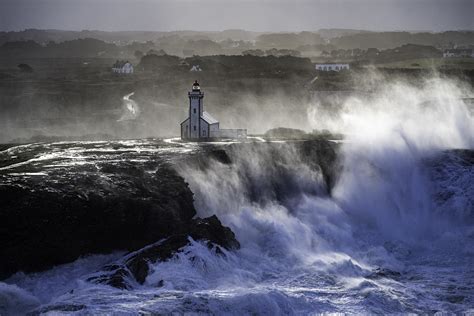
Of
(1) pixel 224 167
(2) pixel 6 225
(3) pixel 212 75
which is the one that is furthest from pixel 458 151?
(3) pixel 212 75

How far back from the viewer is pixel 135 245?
3006 centimetres

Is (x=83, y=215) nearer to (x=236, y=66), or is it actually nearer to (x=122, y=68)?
(x=236, y=66)

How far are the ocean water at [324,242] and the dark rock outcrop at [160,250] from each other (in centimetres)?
49

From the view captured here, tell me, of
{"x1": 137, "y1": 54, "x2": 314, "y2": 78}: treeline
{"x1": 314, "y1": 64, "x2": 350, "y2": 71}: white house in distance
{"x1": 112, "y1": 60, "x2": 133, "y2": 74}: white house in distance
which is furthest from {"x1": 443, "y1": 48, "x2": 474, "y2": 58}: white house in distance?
{"x1": 112, "y1": 60, "x2": 133, "y2": 74}: white house in distance

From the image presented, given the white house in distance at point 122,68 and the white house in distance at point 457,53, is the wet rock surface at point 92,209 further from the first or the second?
the white house in distance at point 457,53

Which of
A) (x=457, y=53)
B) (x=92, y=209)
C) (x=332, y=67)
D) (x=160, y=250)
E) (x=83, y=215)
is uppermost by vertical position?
(x=457, y=53)

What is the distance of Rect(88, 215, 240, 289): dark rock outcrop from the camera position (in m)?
26.8

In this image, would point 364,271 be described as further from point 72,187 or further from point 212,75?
point 212,75

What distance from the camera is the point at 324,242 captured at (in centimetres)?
3347

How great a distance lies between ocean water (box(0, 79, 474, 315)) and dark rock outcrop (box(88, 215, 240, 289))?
1.62 ft

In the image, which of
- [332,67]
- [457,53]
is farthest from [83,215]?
[457,53]

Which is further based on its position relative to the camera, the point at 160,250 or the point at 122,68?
the point at 122,68

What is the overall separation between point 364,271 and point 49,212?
14.8m

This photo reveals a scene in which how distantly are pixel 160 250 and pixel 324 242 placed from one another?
9282mm
